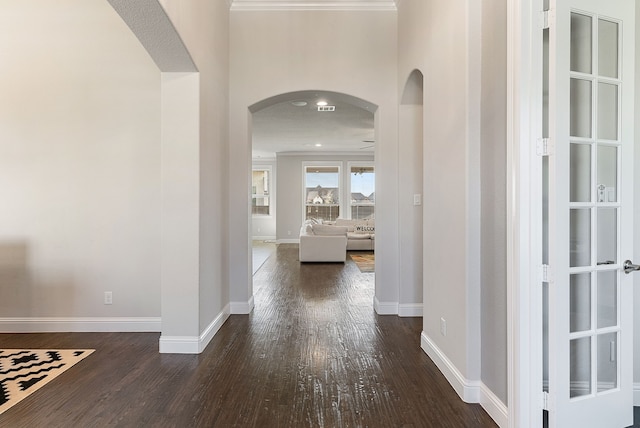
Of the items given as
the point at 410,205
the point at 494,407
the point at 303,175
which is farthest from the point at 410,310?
the point at 303,175

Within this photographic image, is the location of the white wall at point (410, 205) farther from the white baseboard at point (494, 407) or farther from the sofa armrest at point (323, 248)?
the sofa armrest at point (323, 248)

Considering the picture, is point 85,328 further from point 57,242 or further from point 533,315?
point 533,315

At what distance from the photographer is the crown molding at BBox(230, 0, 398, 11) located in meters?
3.89

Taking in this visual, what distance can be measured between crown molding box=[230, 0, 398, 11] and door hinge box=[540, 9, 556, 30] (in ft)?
8.29

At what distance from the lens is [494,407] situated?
199 cm

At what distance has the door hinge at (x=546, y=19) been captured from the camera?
1.74 meters

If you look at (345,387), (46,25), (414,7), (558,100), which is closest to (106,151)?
(46,25)

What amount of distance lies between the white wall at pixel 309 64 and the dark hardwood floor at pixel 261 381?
0.88 metres

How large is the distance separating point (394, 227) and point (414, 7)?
221 cm

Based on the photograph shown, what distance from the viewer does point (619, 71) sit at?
1907 mm

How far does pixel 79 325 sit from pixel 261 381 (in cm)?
217

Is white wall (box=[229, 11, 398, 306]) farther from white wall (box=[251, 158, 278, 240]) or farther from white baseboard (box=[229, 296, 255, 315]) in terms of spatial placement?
white wall (box=[251, 158, 278, 240])

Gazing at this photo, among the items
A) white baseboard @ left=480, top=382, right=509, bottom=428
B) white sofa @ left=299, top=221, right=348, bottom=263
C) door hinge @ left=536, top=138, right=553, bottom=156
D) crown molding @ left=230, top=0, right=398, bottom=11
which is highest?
crown molding @ left=230, top=0, right=398, bottom=11

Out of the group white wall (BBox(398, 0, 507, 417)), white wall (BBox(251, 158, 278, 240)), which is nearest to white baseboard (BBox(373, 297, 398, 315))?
white wall (BBox(398, 0, 507, 417))
